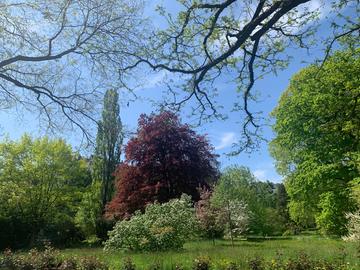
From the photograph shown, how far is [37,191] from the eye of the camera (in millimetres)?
33781

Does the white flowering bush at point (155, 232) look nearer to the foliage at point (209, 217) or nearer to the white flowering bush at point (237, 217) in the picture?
the foliage at point (209, 217)

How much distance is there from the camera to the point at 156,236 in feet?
56.7

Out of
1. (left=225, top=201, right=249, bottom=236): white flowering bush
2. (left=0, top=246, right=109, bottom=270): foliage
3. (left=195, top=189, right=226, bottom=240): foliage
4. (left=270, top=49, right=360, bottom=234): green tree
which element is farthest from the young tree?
(left=0, top=246, right=109, bottom=270): foliage

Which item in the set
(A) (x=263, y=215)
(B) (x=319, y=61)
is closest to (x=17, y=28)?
(B) (x=319, y=61)

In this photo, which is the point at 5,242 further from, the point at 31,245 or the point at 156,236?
the point at 156,236

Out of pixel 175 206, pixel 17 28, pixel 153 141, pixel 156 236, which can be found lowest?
pixel 156 236

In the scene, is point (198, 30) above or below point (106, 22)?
Result: below

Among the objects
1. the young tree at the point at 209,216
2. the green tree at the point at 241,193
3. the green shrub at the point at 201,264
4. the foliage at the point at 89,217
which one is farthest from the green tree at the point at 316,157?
the foliage at the point at 89,217

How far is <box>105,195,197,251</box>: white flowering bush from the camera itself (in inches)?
682

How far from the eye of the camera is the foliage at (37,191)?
3194 centimetres

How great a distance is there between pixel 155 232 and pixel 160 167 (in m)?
13.5

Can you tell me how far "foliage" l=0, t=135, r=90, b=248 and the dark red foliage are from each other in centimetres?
507

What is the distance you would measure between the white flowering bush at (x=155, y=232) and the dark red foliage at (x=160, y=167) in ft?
32.3

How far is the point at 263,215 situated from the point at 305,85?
10.2 m
